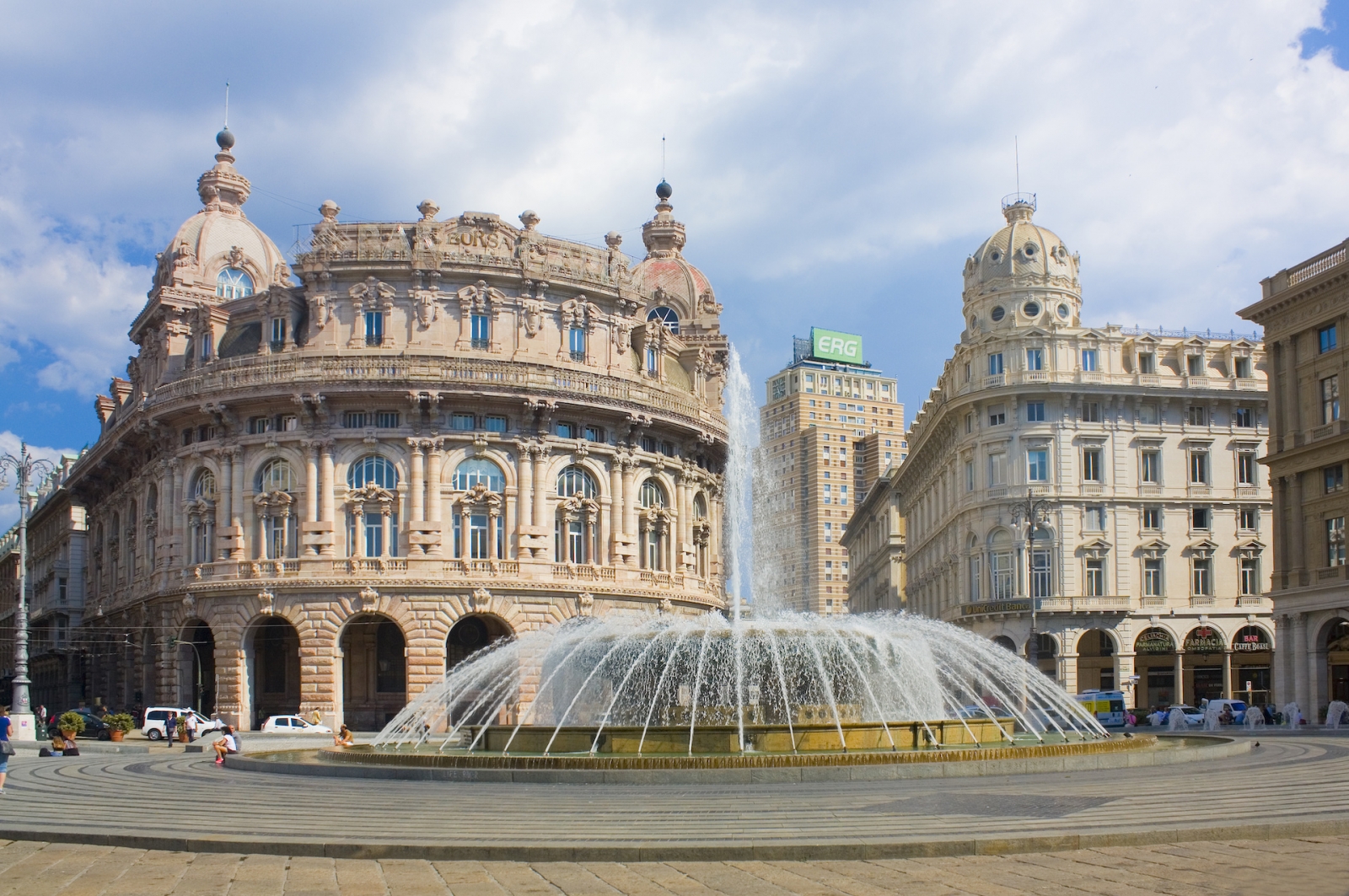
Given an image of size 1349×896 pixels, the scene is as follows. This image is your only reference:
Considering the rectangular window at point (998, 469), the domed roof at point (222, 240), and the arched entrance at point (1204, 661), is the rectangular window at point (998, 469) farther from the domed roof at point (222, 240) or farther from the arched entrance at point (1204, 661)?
the domed roof at point (222, 240)

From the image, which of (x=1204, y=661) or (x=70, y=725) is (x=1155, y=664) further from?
(x=70, y=725)

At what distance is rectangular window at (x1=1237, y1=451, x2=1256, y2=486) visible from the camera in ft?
227

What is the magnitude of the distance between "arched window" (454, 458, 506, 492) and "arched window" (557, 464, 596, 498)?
2.38 meters

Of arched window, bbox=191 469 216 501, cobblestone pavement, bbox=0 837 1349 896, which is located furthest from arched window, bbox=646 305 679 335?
cobblestone pavement, bbox=0 837 1349 896

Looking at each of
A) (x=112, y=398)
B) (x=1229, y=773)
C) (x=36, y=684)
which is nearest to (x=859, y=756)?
(x=1229, y=773)

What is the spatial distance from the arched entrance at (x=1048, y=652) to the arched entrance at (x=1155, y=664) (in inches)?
144

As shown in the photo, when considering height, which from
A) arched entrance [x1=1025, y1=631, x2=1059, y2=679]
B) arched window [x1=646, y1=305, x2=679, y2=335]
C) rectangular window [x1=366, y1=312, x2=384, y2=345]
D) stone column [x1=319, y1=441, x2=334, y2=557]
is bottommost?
arched entrance [x1=1025, y1=631, x2=1059, y2=679]

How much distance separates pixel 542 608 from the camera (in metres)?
55.1

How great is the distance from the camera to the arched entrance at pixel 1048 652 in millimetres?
67188

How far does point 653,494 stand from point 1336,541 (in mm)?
25954

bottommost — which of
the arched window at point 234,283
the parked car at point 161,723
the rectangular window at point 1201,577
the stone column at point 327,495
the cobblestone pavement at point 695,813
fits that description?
the parked car at point 161,723

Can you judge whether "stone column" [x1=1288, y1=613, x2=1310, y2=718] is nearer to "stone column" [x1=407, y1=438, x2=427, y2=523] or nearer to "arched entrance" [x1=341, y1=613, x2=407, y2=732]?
"stone column" [x1=407, y1=438, x2=427, y2=523]

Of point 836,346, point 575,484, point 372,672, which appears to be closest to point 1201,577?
point 575,484

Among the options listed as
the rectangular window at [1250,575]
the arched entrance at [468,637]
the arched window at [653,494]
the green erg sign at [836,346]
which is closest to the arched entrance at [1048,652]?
the rectangular window at [1250,575]
